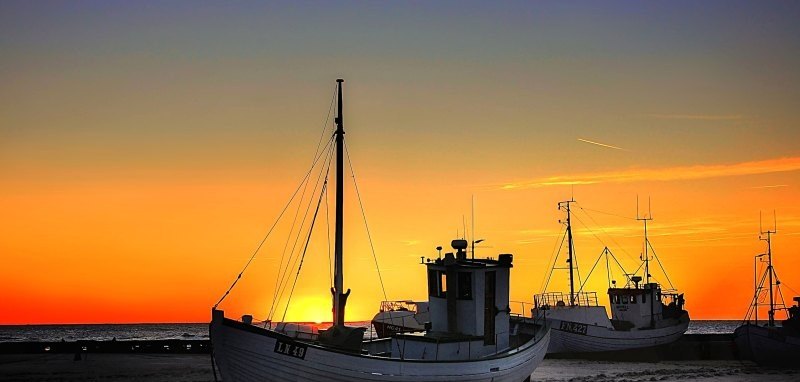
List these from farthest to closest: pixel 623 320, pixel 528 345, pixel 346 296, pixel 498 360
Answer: pixel 623 320
pixel 528 345
pixel 498 360
pixel 346 296

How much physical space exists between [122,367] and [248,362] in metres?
24.6

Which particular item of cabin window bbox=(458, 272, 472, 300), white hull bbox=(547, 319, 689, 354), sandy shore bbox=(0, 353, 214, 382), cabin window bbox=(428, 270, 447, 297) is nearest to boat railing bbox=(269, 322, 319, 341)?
cabin window bbox=(428, 270, 447, 297)

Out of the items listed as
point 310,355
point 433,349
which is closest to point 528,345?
point 433,349

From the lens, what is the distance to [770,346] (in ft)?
200

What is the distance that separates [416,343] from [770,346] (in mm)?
36063

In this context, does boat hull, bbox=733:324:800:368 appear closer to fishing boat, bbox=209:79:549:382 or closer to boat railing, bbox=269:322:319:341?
fishing boat, bbox=209:79:549:382

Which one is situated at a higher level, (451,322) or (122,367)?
(451,322)

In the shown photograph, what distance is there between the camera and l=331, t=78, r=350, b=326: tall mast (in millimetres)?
33875

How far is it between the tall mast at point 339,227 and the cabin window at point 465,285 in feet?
18.5

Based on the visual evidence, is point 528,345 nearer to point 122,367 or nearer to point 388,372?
point 388,372

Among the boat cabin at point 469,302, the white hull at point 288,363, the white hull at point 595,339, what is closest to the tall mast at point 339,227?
the white hull at point 288,363

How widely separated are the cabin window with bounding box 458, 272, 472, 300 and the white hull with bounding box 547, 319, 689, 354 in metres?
24.7

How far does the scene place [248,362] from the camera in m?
31.1

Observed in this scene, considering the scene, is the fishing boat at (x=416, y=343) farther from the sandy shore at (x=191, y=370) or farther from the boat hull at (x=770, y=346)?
the boat hull at (x=770, y=346)
